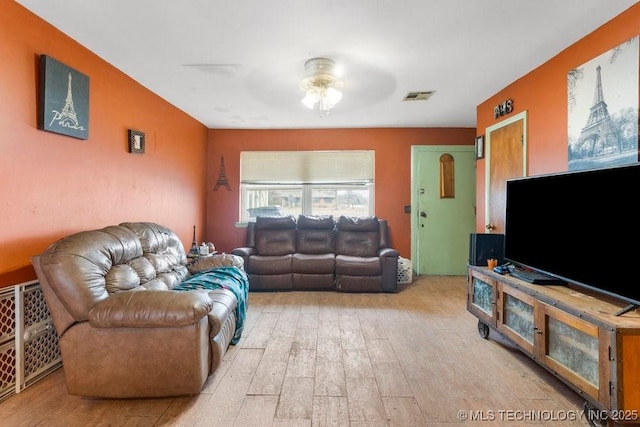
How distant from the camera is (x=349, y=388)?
2047 mm

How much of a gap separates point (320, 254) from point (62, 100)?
3356 millimetres

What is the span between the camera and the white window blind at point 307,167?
5328 millimetres

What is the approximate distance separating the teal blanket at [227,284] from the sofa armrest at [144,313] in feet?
2.52

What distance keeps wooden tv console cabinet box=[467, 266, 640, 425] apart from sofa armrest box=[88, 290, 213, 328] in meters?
2.08

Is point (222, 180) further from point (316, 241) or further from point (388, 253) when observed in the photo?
point (388, 253)

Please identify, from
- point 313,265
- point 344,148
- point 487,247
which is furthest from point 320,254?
point 487,247

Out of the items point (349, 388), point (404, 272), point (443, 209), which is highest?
point (443, 209)

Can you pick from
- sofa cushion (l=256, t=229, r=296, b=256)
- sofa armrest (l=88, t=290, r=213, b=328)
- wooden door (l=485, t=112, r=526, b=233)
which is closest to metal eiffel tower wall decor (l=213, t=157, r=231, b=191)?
sofa cushion (l=256, t=229, r=296, b=256)

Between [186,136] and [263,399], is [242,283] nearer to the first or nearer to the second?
[263,399]

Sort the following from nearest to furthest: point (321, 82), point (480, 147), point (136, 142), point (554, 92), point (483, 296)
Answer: point (554, 92) → point (483, 296) → point (321, 82) → point (136, 142) → point (480, 147)

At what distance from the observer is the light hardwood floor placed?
5.79ft

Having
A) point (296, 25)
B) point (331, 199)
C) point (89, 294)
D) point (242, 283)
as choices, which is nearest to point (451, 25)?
point (296, 25)

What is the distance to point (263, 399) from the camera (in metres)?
1.93

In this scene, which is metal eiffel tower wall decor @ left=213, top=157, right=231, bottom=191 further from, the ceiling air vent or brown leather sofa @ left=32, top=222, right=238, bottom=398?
brown leather sofa @ left=32, top=222, right=238, bottom=398
